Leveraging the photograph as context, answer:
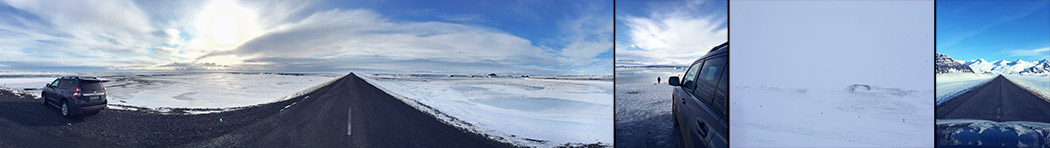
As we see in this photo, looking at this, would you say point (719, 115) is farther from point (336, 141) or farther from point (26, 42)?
point (26, 42)

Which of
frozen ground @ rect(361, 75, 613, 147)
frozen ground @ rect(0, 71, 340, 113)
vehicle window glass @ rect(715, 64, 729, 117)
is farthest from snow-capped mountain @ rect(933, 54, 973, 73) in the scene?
frozen ground @ rect(0, 71, 340, 113)

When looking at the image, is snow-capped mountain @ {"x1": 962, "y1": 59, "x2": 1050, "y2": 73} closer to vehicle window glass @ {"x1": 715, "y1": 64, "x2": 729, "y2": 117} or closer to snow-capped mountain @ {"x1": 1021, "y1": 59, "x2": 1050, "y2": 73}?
snow-capped mountain @ {"x1": 1021, "y1": 59, "x2": 1050, "y2": 73}

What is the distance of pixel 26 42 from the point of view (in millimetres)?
1655

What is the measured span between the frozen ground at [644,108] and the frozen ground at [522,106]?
7 cm

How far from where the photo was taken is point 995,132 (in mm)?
1684

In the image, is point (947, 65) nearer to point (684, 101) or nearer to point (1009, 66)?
point (1009, 66)

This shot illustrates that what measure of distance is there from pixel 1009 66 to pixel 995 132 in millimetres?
387

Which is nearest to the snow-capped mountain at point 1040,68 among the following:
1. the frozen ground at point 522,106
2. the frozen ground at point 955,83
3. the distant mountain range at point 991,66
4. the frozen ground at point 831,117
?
the distant mountain range at point 991,66

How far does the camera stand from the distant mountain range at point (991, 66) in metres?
1.58

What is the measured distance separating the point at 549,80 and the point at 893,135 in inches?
74.5

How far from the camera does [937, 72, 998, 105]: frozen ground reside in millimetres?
1594

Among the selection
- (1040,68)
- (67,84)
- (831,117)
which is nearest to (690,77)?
(831,117)

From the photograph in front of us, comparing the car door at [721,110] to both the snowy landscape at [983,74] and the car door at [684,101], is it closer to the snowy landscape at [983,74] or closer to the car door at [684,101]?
the car door at [684,101]

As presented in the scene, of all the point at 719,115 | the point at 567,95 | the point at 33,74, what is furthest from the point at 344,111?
the point at 719,115
